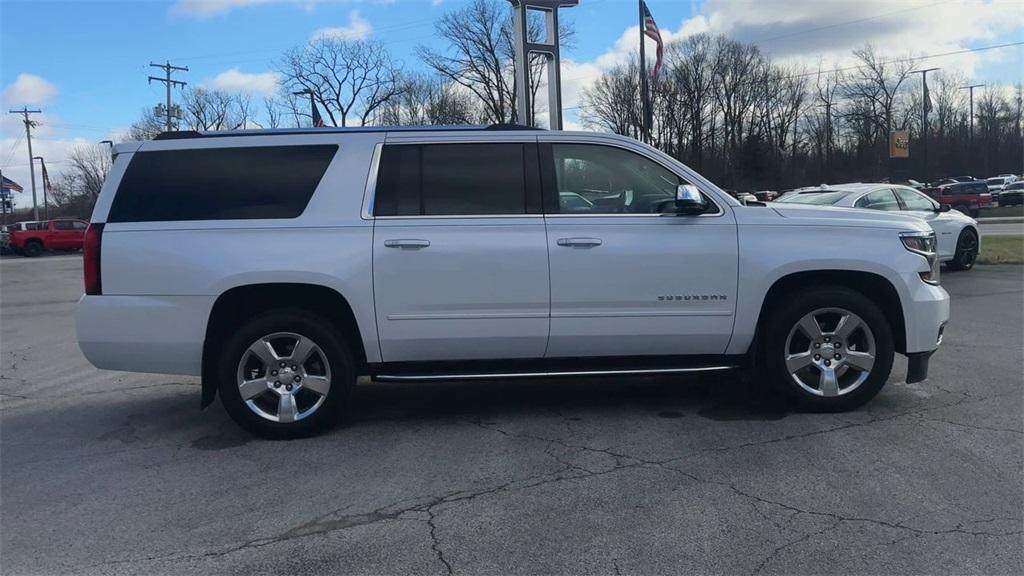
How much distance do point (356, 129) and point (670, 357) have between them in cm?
271

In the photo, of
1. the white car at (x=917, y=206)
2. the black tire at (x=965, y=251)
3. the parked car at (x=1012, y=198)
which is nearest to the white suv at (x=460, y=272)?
the white car at (x=917, y=206)

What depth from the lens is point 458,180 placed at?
16.6ft

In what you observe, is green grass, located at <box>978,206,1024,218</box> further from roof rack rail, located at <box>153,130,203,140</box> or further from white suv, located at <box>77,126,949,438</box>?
roof rack rail, located at <box>153,130,203,140</box>

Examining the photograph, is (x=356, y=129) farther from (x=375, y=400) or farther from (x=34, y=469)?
(x=34, y=469)

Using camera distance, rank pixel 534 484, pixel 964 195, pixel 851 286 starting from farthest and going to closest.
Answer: pixel 964 195 < pixel 851 286 < pixel 534 484

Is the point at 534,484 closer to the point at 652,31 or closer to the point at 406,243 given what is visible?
the point at 406,243

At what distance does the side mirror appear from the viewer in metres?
Result: 4.83

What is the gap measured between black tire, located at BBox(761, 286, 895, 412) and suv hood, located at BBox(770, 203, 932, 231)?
463 millimetres

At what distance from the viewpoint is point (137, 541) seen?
3.57m

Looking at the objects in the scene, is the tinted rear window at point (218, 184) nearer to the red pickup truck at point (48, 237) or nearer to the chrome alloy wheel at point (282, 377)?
the chrome alloy wheel at point (282, 377)

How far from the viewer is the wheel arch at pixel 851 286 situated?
5.20 metres

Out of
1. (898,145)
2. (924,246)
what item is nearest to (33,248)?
(924,246)

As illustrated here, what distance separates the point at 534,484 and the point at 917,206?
37.9ft

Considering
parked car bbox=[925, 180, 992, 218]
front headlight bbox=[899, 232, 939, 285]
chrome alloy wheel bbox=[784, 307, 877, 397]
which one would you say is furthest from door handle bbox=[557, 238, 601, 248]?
parked car bbox=[925, 180, 992, 218]
